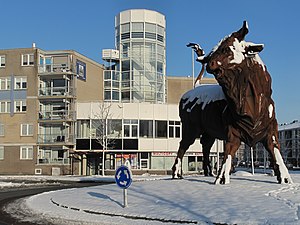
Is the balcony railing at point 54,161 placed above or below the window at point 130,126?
below

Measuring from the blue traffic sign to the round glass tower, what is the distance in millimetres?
44626

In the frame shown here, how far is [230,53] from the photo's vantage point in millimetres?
13695

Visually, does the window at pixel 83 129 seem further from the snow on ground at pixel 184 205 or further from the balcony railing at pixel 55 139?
the snow on ground at pixel 184 205

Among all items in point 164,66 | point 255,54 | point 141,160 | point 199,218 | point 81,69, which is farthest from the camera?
point 164,66

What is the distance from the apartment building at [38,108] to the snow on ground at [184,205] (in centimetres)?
3707

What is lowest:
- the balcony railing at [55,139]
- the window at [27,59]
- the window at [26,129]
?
the balcony railing at [55,139]

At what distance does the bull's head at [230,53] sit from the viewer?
44.3 feet

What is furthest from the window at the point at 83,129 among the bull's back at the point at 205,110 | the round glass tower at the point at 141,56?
the bull's back at the point at 205,110

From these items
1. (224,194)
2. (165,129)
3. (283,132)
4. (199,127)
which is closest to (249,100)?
(224,194)

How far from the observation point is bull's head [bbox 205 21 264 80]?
13.5 m

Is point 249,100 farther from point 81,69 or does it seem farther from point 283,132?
point 283,132

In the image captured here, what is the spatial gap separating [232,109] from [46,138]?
41804 mm

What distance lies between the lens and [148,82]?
5784 centimetres

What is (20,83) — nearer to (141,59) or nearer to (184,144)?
(141,59)
